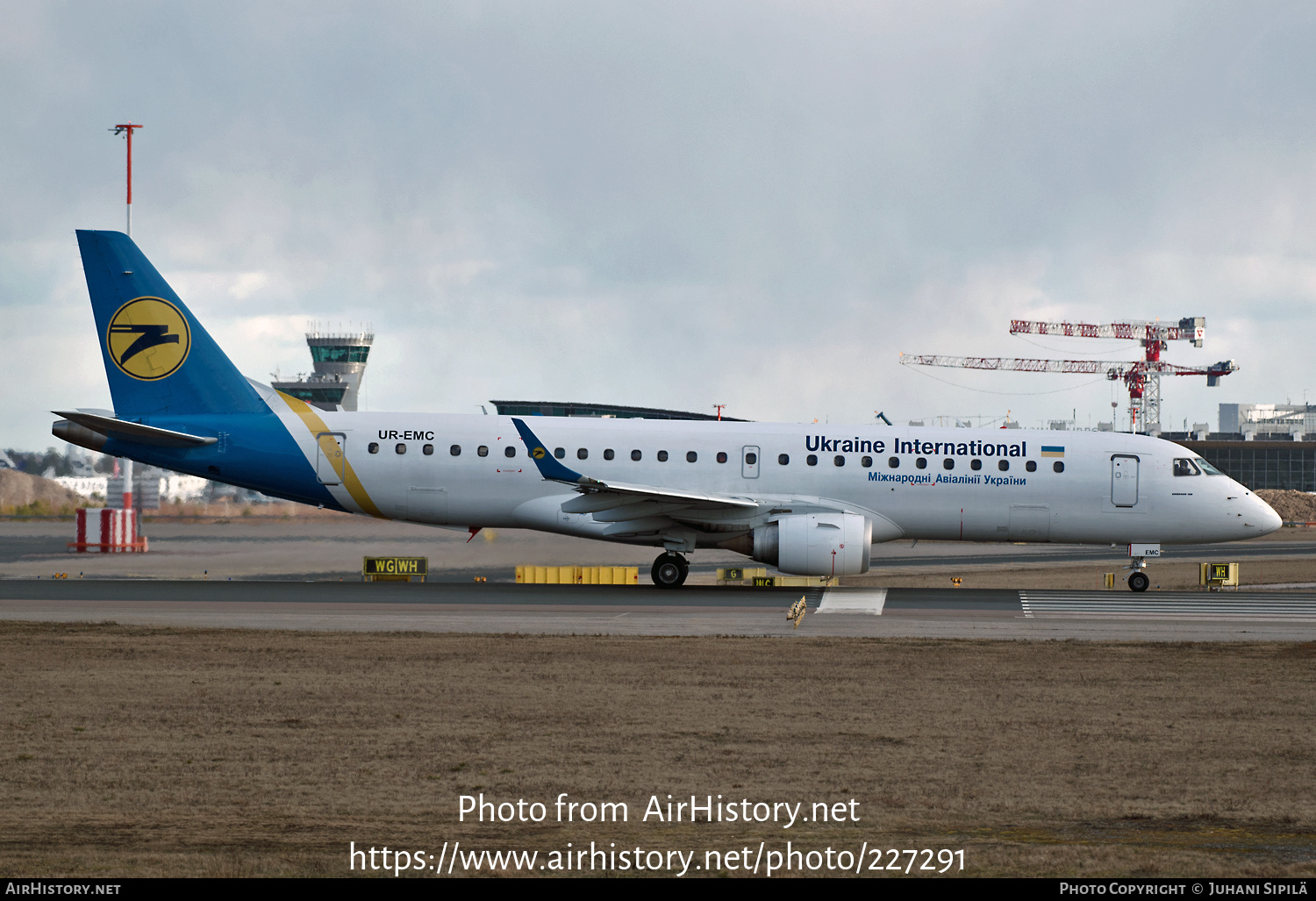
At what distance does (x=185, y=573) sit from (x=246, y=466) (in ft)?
17.2

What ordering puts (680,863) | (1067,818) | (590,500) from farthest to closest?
(590,500) → (1067,818) → (680,863)

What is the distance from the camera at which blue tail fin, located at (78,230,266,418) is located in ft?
90.9

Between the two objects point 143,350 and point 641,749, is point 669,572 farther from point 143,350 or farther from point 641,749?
point 641,749

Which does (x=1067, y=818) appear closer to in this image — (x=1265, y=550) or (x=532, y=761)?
(x=532, y=761)

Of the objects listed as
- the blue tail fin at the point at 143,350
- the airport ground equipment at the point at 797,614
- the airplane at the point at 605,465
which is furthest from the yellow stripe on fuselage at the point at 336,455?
the airport ground equipment at the point at 797,614

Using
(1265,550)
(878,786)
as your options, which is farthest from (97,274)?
(1265,550)

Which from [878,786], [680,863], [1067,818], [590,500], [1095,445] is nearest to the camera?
[680,863]

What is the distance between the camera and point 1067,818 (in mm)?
8125

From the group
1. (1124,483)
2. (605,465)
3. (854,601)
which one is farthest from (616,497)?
(1124,483)

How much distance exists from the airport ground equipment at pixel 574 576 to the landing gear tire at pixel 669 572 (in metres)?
1.83

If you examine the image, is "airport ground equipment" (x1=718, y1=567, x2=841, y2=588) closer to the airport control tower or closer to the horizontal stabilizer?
the horizontal stabilizer

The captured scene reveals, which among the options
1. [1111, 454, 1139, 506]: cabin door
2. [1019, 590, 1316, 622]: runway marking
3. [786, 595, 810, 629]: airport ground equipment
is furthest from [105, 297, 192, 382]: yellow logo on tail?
[1111, 454, 1139, 506]: cabin door

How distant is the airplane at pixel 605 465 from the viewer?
27.2 m

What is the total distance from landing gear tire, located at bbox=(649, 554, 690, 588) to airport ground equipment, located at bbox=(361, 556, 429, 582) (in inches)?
249
